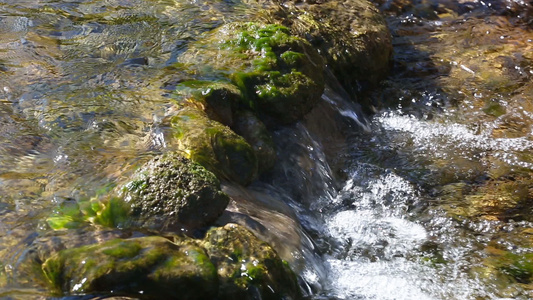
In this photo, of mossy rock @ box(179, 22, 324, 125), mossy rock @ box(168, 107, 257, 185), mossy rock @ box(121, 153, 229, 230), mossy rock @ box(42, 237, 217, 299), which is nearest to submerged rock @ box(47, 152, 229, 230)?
mossy rock @ box(121, 153, 229, 230)

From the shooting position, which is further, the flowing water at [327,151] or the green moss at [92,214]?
the flowing water at [327,151]

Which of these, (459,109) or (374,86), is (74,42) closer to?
(374,86)

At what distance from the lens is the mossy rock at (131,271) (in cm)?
315

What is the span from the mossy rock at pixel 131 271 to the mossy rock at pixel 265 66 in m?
2.41

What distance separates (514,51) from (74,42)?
5.73 meters

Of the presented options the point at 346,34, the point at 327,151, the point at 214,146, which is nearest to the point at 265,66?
the point at 327,151

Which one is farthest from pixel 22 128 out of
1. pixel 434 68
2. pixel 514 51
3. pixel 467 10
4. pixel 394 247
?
pixel 467 10

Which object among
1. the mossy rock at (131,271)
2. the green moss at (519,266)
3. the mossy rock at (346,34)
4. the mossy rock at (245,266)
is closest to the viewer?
the mossy rock at (131,271)

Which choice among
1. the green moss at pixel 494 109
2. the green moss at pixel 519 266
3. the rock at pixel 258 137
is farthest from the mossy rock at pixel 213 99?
the green moss at pixel 494 109

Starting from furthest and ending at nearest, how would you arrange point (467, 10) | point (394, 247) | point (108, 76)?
point (467, 10), point (108, 76), point (394, 247)

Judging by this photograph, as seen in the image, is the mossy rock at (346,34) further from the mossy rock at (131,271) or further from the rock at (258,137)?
the mossy rock at (131,271)

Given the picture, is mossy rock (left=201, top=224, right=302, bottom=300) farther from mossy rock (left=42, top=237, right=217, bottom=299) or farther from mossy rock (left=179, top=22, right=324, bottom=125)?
mossy rock (left=179, top=22, right=324, bottom=125)

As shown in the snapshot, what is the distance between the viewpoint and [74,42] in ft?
20.9

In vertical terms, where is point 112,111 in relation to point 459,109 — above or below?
above
